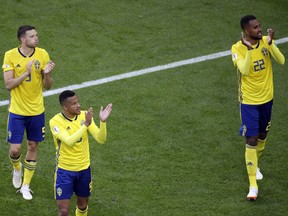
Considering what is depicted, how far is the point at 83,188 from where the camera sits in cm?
1110

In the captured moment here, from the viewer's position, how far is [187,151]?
13641 mm

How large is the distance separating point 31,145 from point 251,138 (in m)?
3.21

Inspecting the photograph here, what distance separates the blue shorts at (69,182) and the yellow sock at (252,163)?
2.63m

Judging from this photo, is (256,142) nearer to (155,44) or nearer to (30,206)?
(30,206)

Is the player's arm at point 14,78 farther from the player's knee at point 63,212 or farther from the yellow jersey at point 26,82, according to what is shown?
the player's knee at point 63,212

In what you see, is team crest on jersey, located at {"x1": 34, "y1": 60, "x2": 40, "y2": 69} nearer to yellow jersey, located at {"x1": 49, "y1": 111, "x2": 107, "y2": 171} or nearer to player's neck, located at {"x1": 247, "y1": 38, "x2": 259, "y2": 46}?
yellow jersey, located at {"x1": 49, "y1": 111, "x2": 107, "y2": 171}

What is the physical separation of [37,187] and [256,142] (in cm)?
333

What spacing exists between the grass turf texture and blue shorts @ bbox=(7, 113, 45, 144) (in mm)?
860

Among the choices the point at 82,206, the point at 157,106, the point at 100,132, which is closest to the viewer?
the point at 100,132

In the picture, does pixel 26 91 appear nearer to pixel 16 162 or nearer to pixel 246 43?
pixel 16 162

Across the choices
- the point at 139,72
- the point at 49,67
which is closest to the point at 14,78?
the point at 49,67

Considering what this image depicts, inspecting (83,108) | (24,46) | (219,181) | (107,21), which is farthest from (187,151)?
(107,21)

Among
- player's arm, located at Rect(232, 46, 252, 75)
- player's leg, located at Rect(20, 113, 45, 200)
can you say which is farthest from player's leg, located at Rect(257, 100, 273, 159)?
player's leg, located at Rect(20, 113, 45, 200)

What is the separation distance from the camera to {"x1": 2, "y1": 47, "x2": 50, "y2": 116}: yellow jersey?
12008 millimetres
